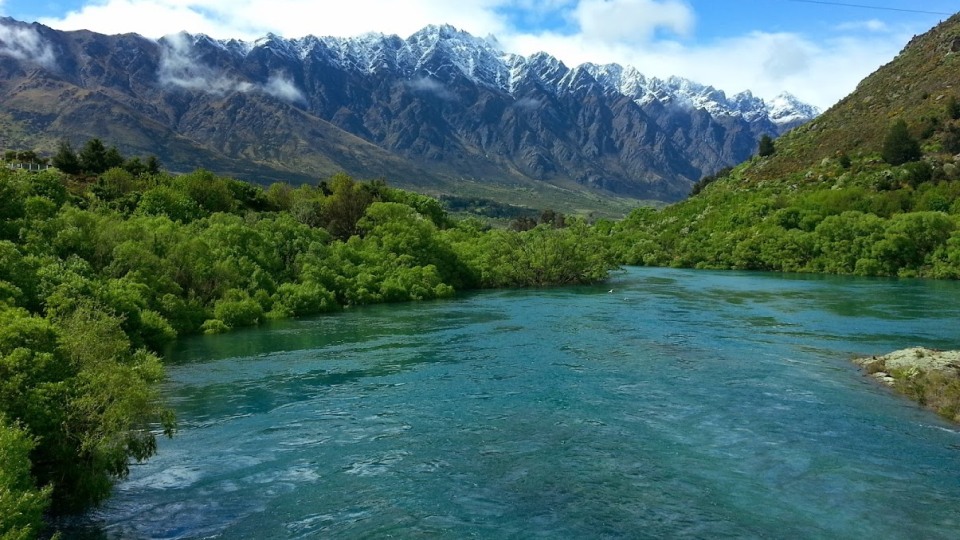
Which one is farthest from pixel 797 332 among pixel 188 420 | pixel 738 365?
pixel 188 420

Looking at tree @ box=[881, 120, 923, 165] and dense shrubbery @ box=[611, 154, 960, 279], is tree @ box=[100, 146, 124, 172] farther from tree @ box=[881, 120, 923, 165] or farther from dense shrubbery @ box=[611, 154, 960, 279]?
tree @ box=[881, 120, 923, 165]

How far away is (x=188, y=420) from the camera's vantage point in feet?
83.1

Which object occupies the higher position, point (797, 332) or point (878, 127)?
point (878, 127)

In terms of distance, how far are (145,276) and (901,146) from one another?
118m

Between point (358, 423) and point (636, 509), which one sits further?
point (358, 423)

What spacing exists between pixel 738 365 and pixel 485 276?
2058 inches

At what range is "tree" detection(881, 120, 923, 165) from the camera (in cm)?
11531

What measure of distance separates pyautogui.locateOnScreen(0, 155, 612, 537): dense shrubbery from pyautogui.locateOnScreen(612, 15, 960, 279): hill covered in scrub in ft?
126

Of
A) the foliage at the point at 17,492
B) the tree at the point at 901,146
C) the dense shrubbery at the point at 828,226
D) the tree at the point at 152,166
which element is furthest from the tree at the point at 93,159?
the tree at the point at 901,146

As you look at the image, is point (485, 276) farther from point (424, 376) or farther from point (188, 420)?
point (188, 420)

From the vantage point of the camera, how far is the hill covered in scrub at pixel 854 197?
96.2m

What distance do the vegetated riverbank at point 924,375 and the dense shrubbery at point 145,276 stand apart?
27.1 metres

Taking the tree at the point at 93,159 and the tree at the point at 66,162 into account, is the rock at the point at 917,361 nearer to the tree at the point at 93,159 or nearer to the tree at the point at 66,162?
the tree at the point at 66,162

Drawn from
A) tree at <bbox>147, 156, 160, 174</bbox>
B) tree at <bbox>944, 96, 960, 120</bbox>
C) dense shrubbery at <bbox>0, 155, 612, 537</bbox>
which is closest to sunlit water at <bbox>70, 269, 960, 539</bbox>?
dense shrubbery at <bbox>0, 155, 612, 537</bbox>
